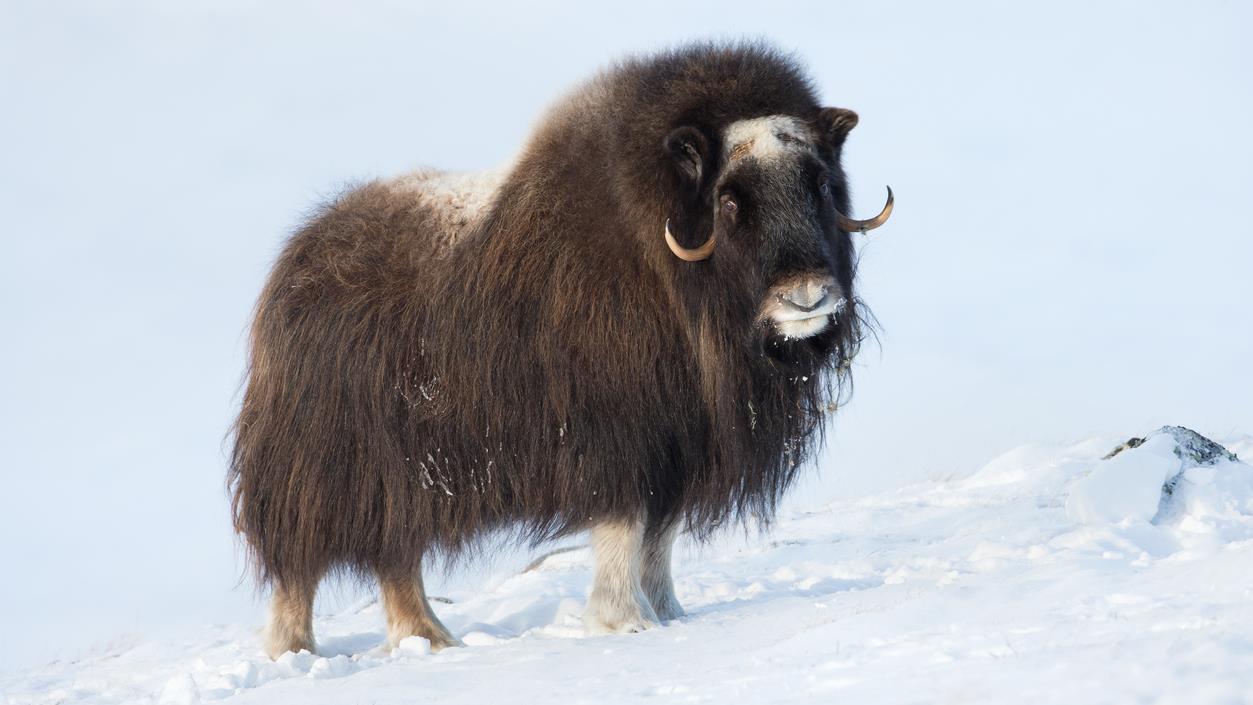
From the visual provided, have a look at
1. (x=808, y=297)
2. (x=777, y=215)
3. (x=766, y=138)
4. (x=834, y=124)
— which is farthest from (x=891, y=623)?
(x=834, y=124)

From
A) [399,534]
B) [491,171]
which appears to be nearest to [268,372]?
[399,534]

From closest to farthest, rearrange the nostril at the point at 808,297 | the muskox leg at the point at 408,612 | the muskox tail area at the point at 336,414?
the nostril at the point at 808,297 < the muskox tail area at the point at 336,414 < the muskox leg at the point at 408,612

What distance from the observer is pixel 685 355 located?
4602 mm

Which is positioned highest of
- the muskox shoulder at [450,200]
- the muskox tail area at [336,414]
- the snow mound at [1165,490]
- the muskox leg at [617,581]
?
the muskox shoulder at [450,200]

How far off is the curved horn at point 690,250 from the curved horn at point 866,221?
581mm

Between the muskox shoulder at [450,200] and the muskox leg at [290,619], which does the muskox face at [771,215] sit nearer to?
the muskox shoulder at [450,200]

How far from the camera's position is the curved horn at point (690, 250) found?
14.4ft

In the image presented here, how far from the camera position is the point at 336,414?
5.00 metres

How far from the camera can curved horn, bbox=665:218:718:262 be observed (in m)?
4.38

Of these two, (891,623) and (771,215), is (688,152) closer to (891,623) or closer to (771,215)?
(771,215)

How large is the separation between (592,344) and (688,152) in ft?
2.54

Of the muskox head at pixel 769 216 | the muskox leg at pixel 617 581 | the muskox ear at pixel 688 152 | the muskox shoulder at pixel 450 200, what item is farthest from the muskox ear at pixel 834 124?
the muskox leg at pixel 617 581

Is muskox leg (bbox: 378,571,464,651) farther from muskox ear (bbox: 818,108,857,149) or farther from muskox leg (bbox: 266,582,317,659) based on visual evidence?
muskox ear (bbox: 818,108,857,149)

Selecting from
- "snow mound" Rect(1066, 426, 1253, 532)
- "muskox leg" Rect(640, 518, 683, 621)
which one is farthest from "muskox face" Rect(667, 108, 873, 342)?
"snow mound" Rect(1066, 426, 1253, 532)
